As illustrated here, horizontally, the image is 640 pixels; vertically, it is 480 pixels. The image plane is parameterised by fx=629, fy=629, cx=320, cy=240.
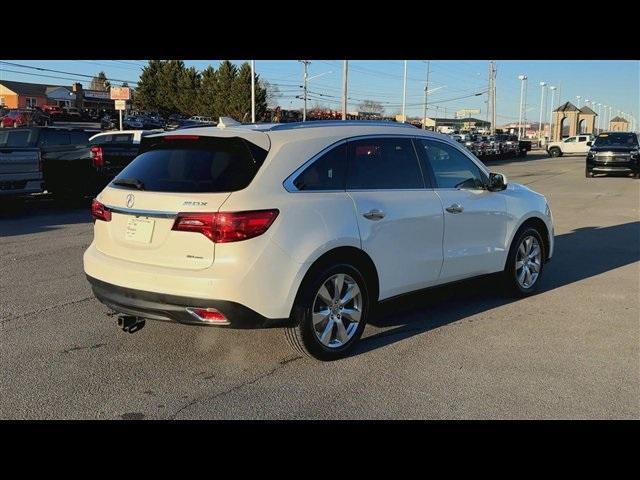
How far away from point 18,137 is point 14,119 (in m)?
27.1

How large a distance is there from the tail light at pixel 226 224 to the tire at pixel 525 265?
3.18 m

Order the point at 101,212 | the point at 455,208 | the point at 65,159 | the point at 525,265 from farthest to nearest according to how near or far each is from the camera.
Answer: the point at 65,159, the point at 525,265, the point at 455,208, the point at 101,212

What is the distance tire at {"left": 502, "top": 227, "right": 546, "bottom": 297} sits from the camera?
6387 millimetres

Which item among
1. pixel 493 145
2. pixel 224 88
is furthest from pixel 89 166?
pixel 224 88

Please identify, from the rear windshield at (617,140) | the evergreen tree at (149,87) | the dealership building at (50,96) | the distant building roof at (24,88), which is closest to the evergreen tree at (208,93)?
the evergreen tree at (149,87)

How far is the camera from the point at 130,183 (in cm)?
461

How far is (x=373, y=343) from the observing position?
16.7 feet

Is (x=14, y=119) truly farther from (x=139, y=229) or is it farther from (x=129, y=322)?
(x=139, y=229)

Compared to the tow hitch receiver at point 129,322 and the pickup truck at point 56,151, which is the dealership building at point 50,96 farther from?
the tow hitch receiver at point 129,322

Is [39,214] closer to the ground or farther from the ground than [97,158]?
closer to the ground

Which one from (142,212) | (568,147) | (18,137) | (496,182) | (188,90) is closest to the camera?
(142,212)
